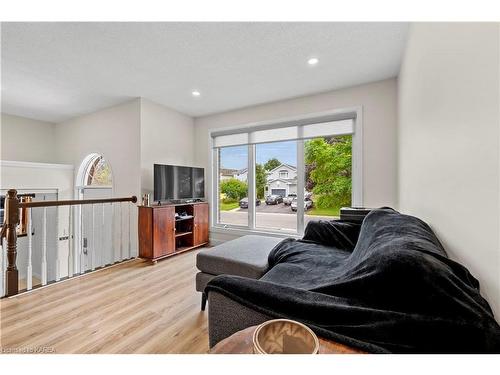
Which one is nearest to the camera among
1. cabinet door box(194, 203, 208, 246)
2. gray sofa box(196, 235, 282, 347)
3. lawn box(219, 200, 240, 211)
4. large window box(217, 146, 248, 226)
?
gray sofa box(196, 235, 282, 347)

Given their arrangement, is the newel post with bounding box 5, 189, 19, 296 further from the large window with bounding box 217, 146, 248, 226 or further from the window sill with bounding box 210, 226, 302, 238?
the large window with bounding box 217, 146, 248, 226

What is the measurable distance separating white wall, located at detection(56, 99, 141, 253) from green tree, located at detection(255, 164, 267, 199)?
1.83 m

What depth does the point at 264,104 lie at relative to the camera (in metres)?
3.59

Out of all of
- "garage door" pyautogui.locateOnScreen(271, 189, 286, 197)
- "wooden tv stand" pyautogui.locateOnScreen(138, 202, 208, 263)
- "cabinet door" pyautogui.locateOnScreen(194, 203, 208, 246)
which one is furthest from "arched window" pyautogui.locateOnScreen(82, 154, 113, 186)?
"garage door" pyautogui.locateOnScreen(271, 189, 286, 197)

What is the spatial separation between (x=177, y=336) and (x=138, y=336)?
0.87 ft

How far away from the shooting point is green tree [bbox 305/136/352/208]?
3.14m

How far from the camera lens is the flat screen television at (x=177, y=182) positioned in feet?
10.7

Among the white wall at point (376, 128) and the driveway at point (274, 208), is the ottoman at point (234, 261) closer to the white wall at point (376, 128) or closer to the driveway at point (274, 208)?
the driveway at point (274, 208)

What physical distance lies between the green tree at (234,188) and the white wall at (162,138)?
766 millimetres

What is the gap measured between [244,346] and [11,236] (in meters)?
2.64

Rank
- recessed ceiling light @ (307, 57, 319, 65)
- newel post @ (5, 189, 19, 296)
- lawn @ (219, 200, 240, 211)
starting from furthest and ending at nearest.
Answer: lawn @ (219, 200, 240, 211) < recessed ceiling light @ (307, 57, 319, 65) < newel post @ (5, 189, 19, 296)
